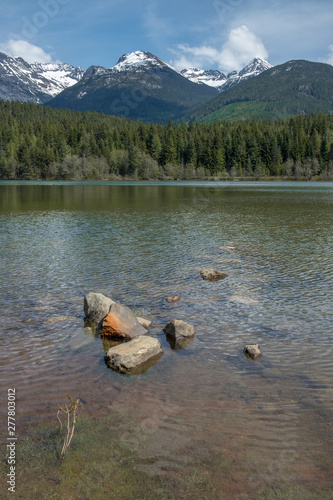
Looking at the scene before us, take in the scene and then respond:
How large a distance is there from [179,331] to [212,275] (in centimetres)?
801

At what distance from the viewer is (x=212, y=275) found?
1956 cm

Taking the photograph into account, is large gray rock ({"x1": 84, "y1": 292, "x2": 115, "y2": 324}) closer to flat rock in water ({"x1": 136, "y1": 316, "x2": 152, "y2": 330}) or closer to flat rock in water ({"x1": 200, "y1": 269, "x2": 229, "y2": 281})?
flat rock in water ({"x1": 136, "y1": 316, "x2": 152, "y2": 330})

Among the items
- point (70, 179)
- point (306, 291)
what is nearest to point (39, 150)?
point (70, 179)

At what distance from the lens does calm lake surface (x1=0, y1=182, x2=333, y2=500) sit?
6.38m

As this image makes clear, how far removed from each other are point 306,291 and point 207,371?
30.8 feet

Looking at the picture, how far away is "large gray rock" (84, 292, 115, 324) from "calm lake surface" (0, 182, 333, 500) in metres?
0.60

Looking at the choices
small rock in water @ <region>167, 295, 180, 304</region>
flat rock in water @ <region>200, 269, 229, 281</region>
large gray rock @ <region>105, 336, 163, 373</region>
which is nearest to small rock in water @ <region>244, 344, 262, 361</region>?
large gray rock @ <region>105, 336, 163, 373</region>

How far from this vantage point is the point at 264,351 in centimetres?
1112

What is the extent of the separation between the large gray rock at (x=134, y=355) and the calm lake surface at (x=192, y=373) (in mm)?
284

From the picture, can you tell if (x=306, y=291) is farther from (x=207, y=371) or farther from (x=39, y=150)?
(x=39, y=150)

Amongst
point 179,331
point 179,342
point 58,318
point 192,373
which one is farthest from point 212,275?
point 192,373

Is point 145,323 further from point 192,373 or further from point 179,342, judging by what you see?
point 192,373

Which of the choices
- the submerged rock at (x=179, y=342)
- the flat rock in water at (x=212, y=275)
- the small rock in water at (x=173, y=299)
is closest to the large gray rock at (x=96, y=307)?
the submerged rock at (x=179, y=342)

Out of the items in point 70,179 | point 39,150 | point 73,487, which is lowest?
point 73,487
